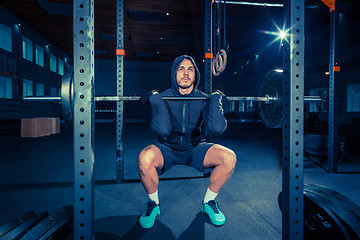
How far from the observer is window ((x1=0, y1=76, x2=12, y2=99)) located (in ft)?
20.5

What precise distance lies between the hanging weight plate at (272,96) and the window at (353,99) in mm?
8524

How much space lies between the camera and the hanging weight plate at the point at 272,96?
1418 mm

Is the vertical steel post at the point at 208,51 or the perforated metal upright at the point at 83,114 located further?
the vertical steel post at the point at 208,51

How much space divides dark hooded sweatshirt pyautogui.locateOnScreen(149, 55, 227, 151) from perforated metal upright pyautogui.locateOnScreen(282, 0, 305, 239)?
64cm

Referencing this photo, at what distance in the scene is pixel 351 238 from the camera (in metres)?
0.77

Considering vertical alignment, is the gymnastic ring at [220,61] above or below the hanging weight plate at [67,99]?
above

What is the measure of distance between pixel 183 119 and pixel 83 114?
2.60ft

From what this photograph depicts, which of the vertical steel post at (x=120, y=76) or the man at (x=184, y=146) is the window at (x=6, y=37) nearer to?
the vertical steel post at (x=120, y=76)

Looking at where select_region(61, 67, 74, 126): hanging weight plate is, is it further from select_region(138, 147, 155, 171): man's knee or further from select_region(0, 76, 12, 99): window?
select_region(0, 76, 12, 99): window

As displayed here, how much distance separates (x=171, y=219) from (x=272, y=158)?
2165 millimetres

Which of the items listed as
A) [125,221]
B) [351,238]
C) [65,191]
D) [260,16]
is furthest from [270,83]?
[260,16]

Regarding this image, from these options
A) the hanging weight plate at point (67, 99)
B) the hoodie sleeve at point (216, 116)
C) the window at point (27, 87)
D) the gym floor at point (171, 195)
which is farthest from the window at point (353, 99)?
the window at point (27, 87)

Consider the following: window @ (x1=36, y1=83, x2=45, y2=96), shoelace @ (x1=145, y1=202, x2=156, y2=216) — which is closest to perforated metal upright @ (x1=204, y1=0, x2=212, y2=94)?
shoelace @ (x1=145, y1=202, x2=156, y2=216)

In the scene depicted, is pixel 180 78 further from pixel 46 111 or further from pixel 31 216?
pixel 46 111
